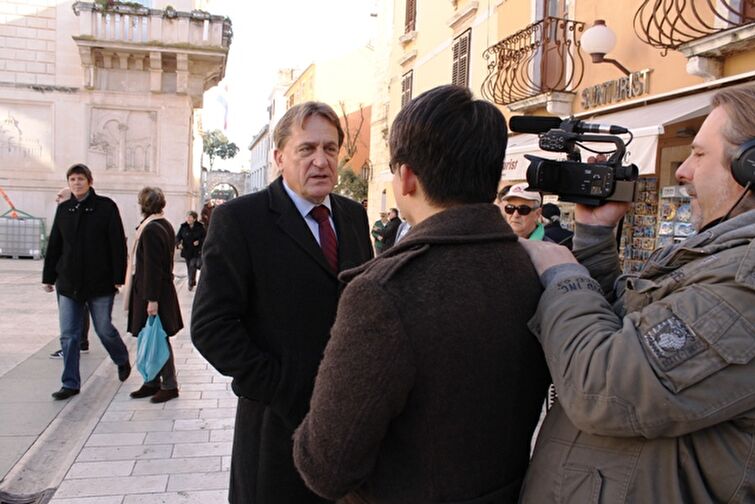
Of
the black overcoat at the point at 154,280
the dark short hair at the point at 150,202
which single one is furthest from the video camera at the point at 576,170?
the dark short hair at the point at 150,202

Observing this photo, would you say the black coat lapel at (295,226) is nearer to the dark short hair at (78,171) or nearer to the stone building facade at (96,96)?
the dark short hair at (78,171)

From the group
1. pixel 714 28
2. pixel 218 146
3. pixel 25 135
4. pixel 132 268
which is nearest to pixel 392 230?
pixel 714 28

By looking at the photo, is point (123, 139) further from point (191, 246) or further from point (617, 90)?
point (617, 90)

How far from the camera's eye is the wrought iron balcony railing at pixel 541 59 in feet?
31.0

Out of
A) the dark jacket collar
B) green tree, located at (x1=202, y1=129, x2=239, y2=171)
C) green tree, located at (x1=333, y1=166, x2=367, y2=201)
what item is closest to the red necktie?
the dark jacket collar

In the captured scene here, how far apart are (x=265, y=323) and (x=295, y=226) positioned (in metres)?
0.39

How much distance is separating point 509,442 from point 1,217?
62.5 feet

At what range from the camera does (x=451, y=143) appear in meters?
1.27

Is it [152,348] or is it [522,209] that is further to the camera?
[152,348]

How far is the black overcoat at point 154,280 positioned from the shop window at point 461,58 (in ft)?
33.2

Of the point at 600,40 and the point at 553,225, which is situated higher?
the point at 600,40

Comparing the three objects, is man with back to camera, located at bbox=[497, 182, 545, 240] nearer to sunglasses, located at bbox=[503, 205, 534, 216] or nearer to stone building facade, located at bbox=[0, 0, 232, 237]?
sunglasses, located at bbox=[503, 205, 534, 216]

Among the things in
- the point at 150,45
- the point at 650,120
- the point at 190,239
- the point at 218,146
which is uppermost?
the point at 218,146

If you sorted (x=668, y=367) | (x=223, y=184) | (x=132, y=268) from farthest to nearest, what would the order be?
1. (x=223, y=184)
2. (x=132, y=268)
3. (x=668, y=367)
